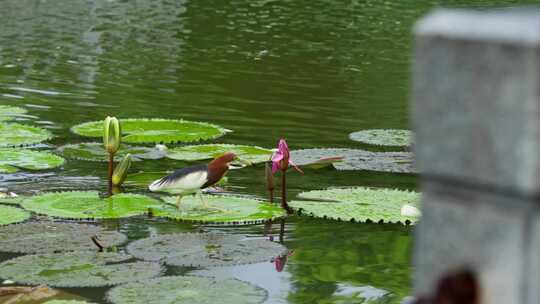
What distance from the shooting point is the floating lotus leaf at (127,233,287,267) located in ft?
15.9

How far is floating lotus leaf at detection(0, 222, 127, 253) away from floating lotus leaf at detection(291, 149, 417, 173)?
2141 mm

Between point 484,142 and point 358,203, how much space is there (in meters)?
4.71

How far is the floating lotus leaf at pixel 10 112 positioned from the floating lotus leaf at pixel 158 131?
2.72ft

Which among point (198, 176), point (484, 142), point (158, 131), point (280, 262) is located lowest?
point (280, 262)

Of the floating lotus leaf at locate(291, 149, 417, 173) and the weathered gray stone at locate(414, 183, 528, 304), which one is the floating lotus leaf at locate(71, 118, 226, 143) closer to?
the floating lotus leaf at locate(291, 149, 417, 173)

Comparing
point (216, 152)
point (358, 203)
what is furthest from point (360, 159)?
point (358, 203)

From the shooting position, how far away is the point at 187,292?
4273 mm

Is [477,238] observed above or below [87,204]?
above

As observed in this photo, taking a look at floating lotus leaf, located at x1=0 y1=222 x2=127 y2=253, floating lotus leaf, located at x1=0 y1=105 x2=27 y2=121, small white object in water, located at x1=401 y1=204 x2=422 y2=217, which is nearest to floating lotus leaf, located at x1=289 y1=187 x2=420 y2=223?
small white object in water, located at x1=401 y1=204 x2=422 y2=217

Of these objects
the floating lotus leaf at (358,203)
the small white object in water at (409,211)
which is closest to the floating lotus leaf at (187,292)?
the floating lotus leaf at (358,203)

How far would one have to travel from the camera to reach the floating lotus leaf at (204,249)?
486 cm

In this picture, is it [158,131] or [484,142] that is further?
[158,131]

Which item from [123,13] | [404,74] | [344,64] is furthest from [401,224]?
[123,13]

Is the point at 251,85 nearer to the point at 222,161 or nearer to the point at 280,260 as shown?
the point at 222,161
